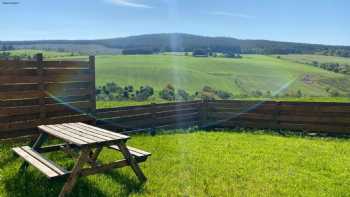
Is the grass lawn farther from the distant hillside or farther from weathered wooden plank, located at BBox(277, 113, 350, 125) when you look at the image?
the distant hillside

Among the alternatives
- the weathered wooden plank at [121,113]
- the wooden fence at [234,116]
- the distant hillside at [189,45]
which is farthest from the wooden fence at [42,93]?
the distant hillside at [189,45]

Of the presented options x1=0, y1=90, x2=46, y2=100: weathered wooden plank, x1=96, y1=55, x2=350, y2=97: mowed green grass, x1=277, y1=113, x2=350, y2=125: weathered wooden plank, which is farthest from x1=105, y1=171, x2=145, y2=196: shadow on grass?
x1=96, y1=55, x2=350, y2=97: mowed green grass

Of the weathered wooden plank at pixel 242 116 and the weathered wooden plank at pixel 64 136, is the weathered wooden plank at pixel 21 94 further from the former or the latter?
the weathered wooden plank at pixel 242 116

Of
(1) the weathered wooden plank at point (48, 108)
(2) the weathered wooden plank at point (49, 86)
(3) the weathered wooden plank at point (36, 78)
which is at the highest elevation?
(3) the weathered wooden plank at point (36, 78)

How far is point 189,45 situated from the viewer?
5047 centimetres

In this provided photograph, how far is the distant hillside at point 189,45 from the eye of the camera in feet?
152

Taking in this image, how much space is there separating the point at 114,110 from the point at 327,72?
55130 millimetres

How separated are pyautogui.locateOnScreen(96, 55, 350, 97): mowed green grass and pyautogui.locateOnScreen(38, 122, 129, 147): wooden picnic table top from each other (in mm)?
39439

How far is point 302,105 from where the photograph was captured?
1215cm

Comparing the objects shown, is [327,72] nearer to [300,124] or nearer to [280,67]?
[280,67]

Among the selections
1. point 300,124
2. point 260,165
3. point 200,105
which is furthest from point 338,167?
point 200,105

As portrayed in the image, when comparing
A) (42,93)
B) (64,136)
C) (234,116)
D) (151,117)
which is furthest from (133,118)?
(64,136)

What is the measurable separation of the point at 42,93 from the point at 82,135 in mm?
3403

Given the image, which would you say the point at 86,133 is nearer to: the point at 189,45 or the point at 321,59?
the point at 189,45
